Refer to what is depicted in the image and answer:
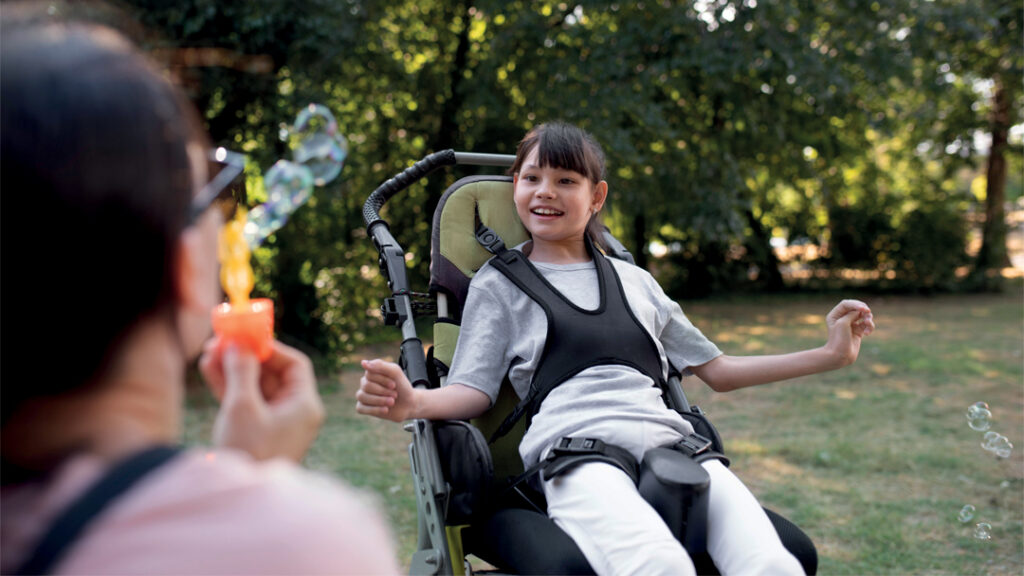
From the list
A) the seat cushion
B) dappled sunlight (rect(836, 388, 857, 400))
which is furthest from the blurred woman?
dappled sunlight (rect(836, 388, 857, 400))

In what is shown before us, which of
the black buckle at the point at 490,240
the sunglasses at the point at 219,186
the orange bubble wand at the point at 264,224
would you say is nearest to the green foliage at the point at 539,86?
the black buckle at the point at 490,240

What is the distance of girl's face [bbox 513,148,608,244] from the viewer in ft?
8.33

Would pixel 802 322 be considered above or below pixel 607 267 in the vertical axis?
below

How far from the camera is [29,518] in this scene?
0.66 m

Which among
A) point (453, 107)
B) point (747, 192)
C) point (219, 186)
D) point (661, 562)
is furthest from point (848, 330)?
point (453, 107)

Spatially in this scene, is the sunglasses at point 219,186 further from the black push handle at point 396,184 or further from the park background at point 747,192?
the park background at point 747,192

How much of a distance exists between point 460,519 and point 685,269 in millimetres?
11048

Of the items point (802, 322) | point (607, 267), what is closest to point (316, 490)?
point (607, 267)

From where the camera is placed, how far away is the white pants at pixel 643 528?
1.76 m

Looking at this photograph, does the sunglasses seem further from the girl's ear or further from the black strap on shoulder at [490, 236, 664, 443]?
the girl's ear

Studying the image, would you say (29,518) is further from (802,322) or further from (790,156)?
(790,156)

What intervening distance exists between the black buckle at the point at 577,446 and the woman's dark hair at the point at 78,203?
4.80ft

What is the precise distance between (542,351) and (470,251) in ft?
1.81

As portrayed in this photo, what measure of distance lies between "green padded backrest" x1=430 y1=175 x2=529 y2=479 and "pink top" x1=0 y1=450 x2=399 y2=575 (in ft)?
6.04
